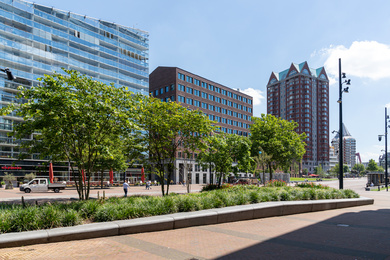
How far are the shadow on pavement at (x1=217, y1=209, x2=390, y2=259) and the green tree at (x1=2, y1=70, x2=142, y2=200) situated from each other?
722 centimetres

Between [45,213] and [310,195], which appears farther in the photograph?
[310,195]

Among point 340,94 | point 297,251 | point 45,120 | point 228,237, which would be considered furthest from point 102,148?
point 340,94

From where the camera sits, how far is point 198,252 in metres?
7.76

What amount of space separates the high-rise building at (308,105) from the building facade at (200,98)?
6689 cm

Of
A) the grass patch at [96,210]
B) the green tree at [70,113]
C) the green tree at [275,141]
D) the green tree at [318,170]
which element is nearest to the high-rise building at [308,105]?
the green tree at [318,170]

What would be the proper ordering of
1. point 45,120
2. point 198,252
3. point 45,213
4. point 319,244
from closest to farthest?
1. point 198,252
2. point 319,244
3. point 45,213
4. point 45,120

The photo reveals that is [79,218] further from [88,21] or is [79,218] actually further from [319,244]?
[88,21]

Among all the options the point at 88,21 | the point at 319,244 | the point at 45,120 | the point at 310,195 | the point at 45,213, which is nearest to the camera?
the point at 319,244

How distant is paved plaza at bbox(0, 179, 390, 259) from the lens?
743 centimetres

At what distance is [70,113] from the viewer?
1209cm

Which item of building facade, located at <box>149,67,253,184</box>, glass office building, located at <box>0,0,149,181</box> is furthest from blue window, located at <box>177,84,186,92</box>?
glass office building, located at <box>0,0,149,181</box>

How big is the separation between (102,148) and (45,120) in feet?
7.80

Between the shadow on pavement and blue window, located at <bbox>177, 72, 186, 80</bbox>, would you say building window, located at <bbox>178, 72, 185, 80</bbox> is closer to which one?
blue window, located at <bbox>177, 72, 186, 80</bbox>

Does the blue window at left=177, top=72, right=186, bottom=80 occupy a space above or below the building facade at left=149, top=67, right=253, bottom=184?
above
